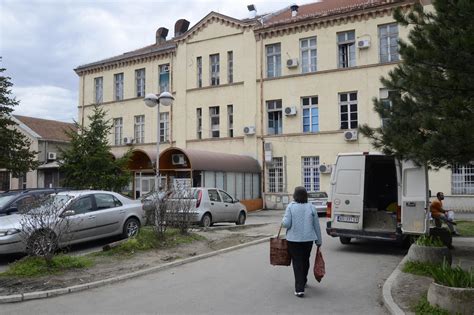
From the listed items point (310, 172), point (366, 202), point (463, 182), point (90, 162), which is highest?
point (90, 162)

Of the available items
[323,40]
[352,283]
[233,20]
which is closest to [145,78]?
[233,20]

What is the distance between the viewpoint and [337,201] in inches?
485

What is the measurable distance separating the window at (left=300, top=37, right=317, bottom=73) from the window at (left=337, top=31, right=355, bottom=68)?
1.62m

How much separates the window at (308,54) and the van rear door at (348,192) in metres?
18.3

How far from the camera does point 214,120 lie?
109 feet

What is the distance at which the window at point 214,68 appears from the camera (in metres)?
33.3

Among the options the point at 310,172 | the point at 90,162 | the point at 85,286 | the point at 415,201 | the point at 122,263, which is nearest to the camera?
the point at 85,286

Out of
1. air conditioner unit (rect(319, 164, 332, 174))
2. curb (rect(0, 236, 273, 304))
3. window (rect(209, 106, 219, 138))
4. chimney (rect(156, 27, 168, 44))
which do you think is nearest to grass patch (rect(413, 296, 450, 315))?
curb (rect(0, 236, 273, 304))

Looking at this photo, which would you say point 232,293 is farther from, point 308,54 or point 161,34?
point 161,34

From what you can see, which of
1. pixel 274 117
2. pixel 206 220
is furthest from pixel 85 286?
pixel 274 117

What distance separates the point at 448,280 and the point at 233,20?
28374 millimetres

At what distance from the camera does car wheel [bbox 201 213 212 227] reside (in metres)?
17.0

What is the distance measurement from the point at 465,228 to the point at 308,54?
638 inches

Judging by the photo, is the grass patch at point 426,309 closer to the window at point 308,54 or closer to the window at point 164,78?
the window at point 308,54
